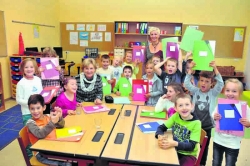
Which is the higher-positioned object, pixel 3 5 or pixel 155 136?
pixel 3 5

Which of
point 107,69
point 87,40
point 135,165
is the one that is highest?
point 87,40

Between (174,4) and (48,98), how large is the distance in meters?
6.11

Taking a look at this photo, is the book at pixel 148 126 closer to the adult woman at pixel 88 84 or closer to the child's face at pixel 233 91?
the child's face at pixel 233 91

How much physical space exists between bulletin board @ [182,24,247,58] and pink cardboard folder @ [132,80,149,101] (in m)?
4.90

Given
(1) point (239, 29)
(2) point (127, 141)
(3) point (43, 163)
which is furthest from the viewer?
(1) point (239, 29)

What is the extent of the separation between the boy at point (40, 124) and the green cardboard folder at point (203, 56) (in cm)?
149

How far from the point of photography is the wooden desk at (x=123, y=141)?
4.71ft

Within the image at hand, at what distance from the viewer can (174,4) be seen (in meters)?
7.04

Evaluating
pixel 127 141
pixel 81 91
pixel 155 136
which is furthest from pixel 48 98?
pixel 155 136

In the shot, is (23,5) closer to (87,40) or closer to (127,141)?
(87,40)

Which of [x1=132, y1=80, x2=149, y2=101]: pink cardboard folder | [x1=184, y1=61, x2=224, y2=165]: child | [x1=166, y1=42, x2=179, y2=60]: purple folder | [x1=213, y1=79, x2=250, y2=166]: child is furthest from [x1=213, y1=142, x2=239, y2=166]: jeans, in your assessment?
[x1=166, y1=42, x2=179, y2=60]: purple folder

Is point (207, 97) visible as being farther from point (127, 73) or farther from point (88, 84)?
point (88, 84)

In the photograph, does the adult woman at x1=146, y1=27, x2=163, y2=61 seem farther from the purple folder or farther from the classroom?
the classroom

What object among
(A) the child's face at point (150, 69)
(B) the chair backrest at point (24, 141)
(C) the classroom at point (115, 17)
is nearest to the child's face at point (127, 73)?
(A) the child's face at point (150, 69)
